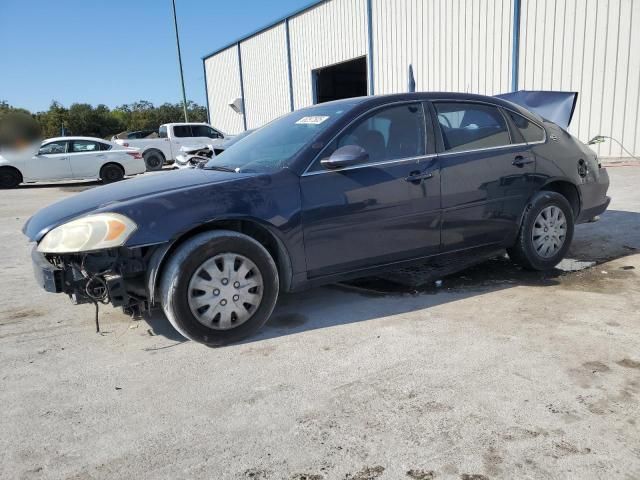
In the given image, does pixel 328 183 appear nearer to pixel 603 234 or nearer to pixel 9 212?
pixel 603 234

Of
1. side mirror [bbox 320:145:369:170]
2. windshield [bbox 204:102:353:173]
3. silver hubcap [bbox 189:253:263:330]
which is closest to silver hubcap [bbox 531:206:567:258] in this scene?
side mirror [bbox 320:145:369:170]

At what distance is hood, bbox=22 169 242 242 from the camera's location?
10.8ft

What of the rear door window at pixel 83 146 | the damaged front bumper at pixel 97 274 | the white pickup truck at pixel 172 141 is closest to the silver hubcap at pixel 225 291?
the damaged front bumper at pixel 97 274

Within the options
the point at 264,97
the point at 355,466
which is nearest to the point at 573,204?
the point at 355,466

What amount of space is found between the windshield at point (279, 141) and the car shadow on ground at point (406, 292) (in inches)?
45.2

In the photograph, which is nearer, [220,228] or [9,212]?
[220,228]

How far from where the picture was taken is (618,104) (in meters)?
12.0

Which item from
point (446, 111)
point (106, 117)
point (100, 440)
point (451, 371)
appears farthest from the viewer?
point (106, 117)

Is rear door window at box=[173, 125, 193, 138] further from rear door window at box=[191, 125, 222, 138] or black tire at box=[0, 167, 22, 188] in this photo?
black tire at box=[0, 167, 22, 188]

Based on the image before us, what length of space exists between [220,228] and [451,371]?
171 cm

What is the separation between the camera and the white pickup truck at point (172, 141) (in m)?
19.8

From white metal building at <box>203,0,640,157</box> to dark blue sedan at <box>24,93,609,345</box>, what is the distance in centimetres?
882

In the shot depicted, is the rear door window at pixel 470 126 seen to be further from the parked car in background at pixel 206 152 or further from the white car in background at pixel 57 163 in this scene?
the white car in background at pixel 57 163

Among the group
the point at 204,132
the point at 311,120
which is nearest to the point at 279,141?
the point at 311,120
